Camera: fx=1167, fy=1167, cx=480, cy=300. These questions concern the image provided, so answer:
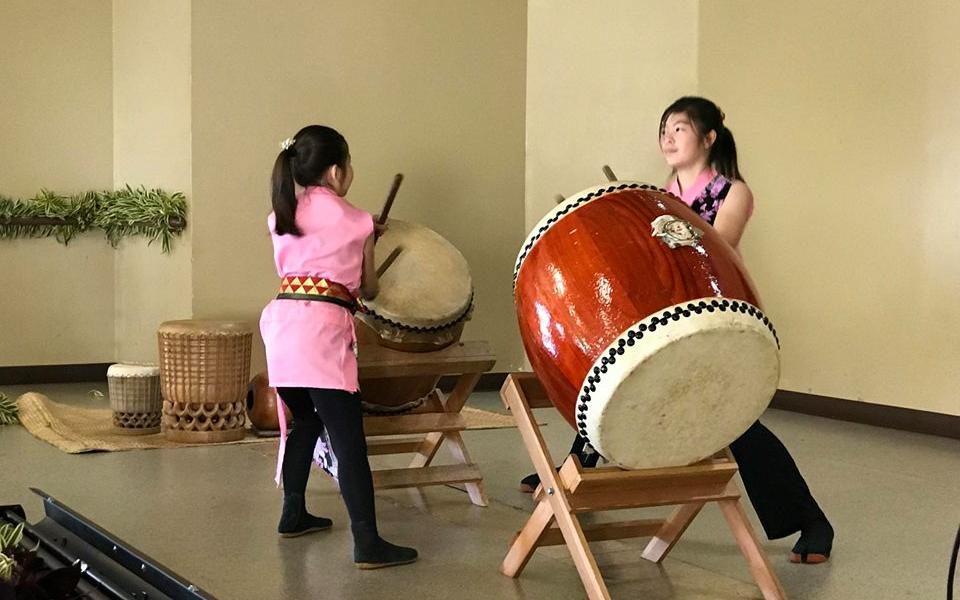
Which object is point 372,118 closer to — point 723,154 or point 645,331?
point 723,154

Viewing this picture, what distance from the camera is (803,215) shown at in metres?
5.65

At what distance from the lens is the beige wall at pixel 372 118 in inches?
210

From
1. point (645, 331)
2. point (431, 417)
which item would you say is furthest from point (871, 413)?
point (645, 331)

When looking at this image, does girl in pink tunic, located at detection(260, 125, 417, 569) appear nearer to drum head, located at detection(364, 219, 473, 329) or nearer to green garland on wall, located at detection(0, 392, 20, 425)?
drum head, located at detection(364, 219, 473, 329)

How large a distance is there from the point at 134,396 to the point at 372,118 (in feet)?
6.03

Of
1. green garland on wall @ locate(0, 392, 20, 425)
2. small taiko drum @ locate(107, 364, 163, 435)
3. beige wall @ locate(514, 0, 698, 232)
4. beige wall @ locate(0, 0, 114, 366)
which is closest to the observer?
small taiko drum @ locate(107, 364, 163, 435)

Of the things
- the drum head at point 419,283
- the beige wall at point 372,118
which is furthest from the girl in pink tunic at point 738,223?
the beige wall at point 372,118

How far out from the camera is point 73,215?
6.44 m

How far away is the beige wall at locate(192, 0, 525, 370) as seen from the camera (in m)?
5.34

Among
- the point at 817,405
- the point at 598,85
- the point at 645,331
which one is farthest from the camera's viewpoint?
the point at 598,85

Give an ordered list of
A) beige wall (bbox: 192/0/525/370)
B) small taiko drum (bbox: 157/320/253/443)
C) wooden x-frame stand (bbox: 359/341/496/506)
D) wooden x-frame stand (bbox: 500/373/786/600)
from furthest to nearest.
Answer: beige wall (bbox: 192/0/525/370) → small taiko drum (bbox: 157/320/253/443) → wooden x-frame stand (bbox: 359/341/496/506) → wooden x-frame stand (bbox: 500/373/786/600)

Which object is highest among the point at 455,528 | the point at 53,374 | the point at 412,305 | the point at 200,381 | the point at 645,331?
the point at 645,331

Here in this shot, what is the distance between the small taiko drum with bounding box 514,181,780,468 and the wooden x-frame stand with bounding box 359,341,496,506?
0.96 metres

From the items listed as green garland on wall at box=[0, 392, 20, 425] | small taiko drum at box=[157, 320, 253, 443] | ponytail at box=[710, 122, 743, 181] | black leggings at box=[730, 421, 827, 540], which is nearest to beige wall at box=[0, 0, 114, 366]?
green garland on wall at box=[0, 392, 20, 425]
